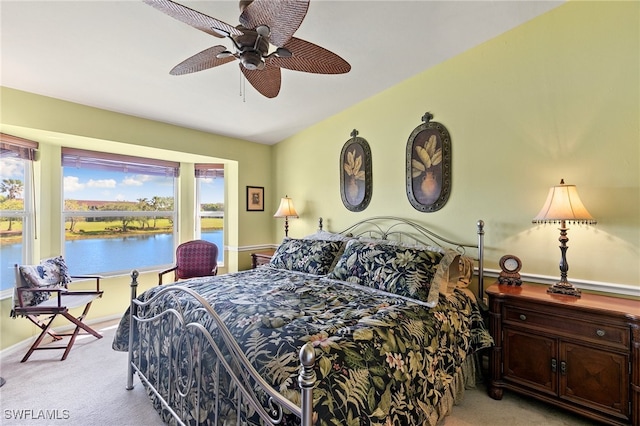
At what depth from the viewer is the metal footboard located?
103 cm

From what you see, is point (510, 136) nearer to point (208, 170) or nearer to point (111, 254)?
point (208, 170)

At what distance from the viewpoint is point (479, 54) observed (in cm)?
263

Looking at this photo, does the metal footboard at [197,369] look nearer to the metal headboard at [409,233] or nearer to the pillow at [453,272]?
the pillow at [453,272]

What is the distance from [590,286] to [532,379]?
2.57ft

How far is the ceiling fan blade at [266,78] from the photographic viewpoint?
6.33 ft

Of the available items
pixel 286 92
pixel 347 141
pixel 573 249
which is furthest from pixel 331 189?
pixel 573 249

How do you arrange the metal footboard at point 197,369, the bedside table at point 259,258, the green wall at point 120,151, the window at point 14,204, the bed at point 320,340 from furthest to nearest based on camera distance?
the bedside table at point 259,258, the window at point 14,204, the green wall at point 120,151, the bed at point 320,340, the metal footboard at point 197,369

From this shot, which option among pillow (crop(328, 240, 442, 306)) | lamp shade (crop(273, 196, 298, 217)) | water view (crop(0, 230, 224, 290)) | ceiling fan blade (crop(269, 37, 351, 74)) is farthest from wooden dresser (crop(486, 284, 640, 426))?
water view (crop(0, 230, 224, 290))

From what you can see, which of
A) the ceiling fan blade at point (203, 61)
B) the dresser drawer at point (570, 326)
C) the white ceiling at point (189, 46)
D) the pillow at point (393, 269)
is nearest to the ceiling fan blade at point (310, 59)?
the ceiling fan blade at point (203, 61)

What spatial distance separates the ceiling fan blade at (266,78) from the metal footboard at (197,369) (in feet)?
4.60

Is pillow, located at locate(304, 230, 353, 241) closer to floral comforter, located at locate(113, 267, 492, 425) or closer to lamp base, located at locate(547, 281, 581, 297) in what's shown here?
floral comforter, located at locate(113, 267, 492, 425)

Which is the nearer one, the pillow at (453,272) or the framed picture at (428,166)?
the pillow at (453,272)

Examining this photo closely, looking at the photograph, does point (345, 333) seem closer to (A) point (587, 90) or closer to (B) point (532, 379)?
(B) point (532, 379)

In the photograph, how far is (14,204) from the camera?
303cm
